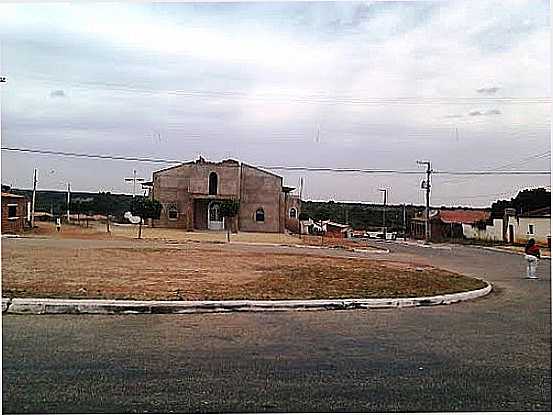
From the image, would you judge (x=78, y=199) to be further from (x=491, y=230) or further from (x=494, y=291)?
(x=494, y=291)

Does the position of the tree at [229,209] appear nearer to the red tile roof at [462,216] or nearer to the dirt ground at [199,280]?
the red tile roof at [462,216]

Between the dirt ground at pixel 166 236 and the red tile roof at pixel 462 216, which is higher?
the red tile roof at pixel 462 216

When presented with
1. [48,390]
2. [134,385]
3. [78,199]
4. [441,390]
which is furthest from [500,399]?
[78,199]

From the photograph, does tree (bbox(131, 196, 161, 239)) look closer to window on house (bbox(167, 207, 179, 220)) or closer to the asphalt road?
window on house (bbox(167, 207, 179, 220))

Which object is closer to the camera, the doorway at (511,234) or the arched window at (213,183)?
the doorway at (511,234)

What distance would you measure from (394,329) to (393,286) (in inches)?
123

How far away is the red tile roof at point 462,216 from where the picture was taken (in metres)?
38.6

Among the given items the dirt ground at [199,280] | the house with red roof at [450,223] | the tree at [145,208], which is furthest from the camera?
the house with red roof at [450,223]

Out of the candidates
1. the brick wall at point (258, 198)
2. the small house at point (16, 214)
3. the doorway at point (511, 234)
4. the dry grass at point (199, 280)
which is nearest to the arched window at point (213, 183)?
the brick wall at point (258, 198)

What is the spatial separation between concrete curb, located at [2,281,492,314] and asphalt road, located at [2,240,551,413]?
24 cm

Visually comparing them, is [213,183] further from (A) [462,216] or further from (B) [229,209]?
(A) [462,216]

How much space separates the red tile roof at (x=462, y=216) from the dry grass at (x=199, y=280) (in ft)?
87.9

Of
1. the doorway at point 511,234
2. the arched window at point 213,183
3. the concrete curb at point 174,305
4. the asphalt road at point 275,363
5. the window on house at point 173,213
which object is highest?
the arched window at point 213,183

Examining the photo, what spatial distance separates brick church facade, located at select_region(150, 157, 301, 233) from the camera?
36.9m
